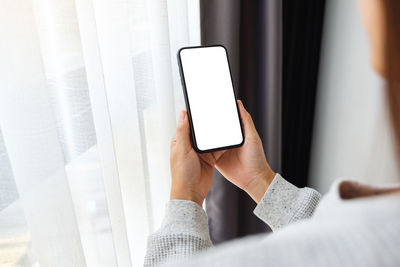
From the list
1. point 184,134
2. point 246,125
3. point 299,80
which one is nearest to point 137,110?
point 184,134

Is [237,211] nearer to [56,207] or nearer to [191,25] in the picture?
[191,25]

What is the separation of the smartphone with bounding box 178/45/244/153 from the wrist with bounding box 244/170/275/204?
0.27 feet

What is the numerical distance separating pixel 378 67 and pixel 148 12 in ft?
1.56

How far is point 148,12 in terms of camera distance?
1.98 feet

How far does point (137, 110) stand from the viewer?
59 cm

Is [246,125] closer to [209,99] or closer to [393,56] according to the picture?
[209,99]

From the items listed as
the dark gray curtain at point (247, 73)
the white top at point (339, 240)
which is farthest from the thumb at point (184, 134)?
the white top at point (339, 240)

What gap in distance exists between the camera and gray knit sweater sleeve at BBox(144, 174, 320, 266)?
377mm

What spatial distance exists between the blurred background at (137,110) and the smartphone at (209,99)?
0.22ft

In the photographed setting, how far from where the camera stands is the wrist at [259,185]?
2.07 ft

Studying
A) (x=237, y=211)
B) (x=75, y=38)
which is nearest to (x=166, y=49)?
(x=75, y=38)

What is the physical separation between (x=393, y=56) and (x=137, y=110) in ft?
1.50

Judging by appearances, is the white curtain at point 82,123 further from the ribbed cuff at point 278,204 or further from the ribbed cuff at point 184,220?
the ribbed cuff at point 278,204

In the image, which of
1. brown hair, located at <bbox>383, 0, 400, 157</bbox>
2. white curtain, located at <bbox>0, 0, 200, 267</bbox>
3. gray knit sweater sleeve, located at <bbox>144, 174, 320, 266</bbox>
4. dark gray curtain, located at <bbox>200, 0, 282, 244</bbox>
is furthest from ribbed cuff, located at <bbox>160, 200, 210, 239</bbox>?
dark gray curtain, located at <bbox>200, 0, 282, 244</bbox>
